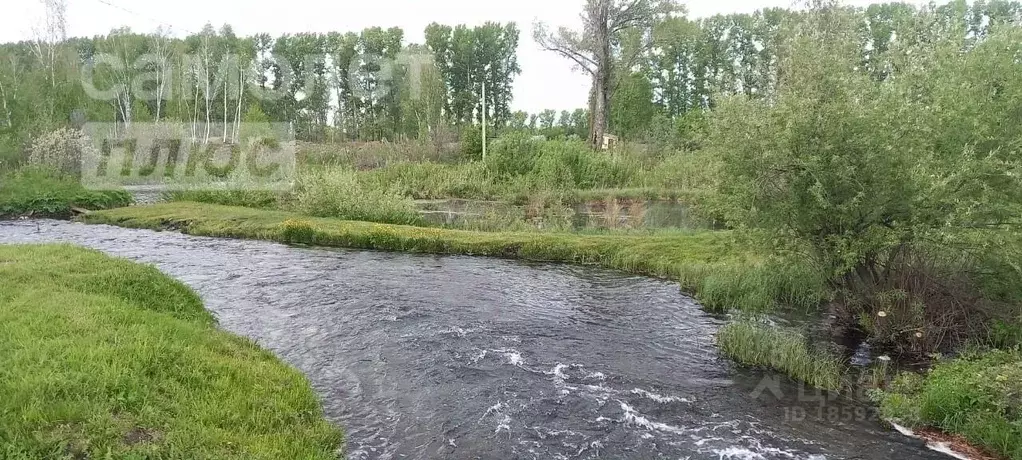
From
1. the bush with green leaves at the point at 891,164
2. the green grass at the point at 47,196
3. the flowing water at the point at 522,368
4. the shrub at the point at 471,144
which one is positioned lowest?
the flowing water at the point at 522,368

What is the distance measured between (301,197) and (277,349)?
53.1ft

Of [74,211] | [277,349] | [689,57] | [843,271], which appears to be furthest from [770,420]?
[689,57]

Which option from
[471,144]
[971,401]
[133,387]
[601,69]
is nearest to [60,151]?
[471,144]

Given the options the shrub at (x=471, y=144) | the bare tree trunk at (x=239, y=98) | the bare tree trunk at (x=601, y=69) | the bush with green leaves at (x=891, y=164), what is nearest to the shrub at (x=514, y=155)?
the bare tree trunk at (x=601, y=69)

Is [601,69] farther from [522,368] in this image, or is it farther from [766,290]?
[522,368]

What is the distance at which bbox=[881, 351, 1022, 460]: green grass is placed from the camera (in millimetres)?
5902

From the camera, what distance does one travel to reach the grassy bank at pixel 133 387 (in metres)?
4.68

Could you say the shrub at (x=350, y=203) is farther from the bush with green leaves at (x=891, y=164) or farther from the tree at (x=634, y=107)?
the tree at (x=634, y=107)

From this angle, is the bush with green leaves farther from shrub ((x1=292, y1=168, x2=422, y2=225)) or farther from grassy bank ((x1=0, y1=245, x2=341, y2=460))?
shrub ((x1=292, y1=168, x2=422, y2=225))

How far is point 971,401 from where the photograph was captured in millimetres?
6379

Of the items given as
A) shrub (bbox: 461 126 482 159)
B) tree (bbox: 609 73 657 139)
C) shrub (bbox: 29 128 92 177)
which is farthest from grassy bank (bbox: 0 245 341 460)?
tree (bbox: 609 73 657 139)

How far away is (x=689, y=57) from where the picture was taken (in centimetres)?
6325

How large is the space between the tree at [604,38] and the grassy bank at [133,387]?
3093 cm

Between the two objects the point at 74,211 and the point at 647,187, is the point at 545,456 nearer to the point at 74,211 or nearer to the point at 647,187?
the point at 647,187
